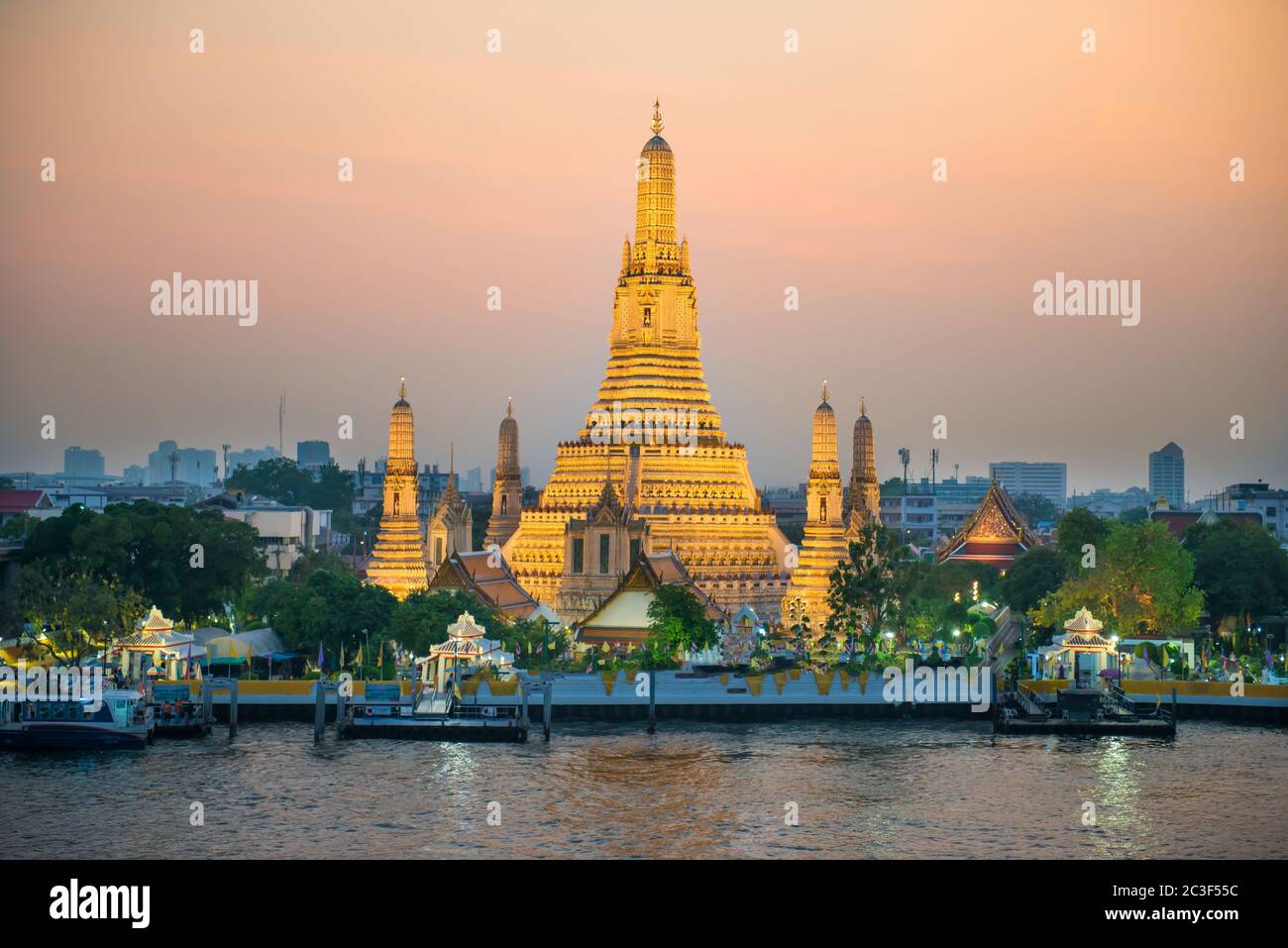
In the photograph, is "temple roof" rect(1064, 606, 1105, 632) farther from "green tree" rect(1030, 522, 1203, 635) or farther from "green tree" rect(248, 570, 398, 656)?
"green tree" rect(248, 570, 398, 656)

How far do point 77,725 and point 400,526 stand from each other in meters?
41.3

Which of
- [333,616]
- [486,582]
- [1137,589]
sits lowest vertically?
[333,616]

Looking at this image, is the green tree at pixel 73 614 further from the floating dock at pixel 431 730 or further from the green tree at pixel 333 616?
the floating dock at pixel 431 730

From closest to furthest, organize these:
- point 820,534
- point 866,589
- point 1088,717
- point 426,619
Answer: point 1088,717 → point 426,619 → point 866,589 → point 820,534

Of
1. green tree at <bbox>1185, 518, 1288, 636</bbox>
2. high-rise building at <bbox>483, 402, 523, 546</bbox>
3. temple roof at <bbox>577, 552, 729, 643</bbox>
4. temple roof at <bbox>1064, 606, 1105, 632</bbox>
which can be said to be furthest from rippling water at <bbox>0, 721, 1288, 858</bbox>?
high-rise building at <bbox>483, 402, 523, 546</bbox>

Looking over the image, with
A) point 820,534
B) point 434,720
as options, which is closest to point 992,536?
point 820,534

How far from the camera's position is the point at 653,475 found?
114312 mm

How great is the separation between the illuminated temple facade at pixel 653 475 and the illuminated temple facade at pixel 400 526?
20.4 feet

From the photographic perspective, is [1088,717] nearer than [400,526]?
Yes

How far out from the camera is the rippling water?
57.3 meters

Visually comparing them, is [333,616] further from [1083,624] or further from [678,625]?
[1083,624]

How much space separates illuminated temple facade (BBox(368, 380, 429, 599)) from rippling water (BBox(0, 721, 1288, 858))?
3349cm

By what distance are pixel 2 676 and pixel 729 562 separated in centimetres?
4657

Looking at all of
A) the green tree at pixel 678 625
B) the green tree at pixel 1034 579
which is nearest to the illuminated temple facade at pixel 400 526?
the green tree at pixel 678 625
